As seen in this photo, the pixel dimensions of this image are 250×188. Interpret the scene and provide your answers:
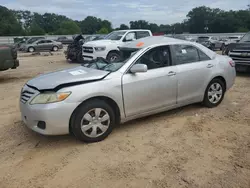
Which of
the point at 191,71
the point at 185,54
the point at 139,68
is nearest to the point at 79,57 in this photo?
the point at 185,54

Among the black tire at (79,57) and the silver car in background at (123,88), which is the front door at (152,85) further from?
the black tire at (79,57)

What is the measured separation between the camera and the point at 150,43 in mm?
4641

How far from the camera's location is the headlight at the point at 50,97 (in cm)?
356

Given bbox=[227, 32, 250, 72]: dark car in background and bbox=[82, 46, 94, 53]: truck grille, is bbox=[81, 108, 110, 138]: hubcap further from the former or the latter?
bbox=[82, 46, 94, 53]: truck grille

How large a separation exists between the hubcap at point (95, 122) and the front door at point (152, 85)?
1.37 feet

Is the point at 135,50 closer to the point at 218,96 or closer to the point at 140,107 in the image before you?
the point at 140,107

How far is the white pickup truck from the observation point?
1184 centimetres

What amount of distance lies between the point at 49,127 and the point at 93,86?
2.92 feet

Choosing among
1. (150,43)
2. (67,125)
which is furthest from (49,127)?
(150,43)

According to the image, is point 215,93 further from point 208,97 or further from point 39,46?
point 39,46

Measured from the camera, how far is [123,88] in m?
3.99

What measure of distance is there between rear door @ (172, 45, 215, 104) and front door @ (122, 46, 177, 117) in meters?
0.17

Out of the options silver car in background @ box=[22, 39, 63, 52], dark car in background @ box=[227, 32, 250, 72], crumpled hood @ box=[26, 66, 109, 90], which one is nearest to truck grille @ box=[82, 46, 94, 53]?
dark car in background @ box=[227, 32, 250, 72]

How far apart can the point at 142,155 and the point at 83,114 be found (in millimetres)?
1067
